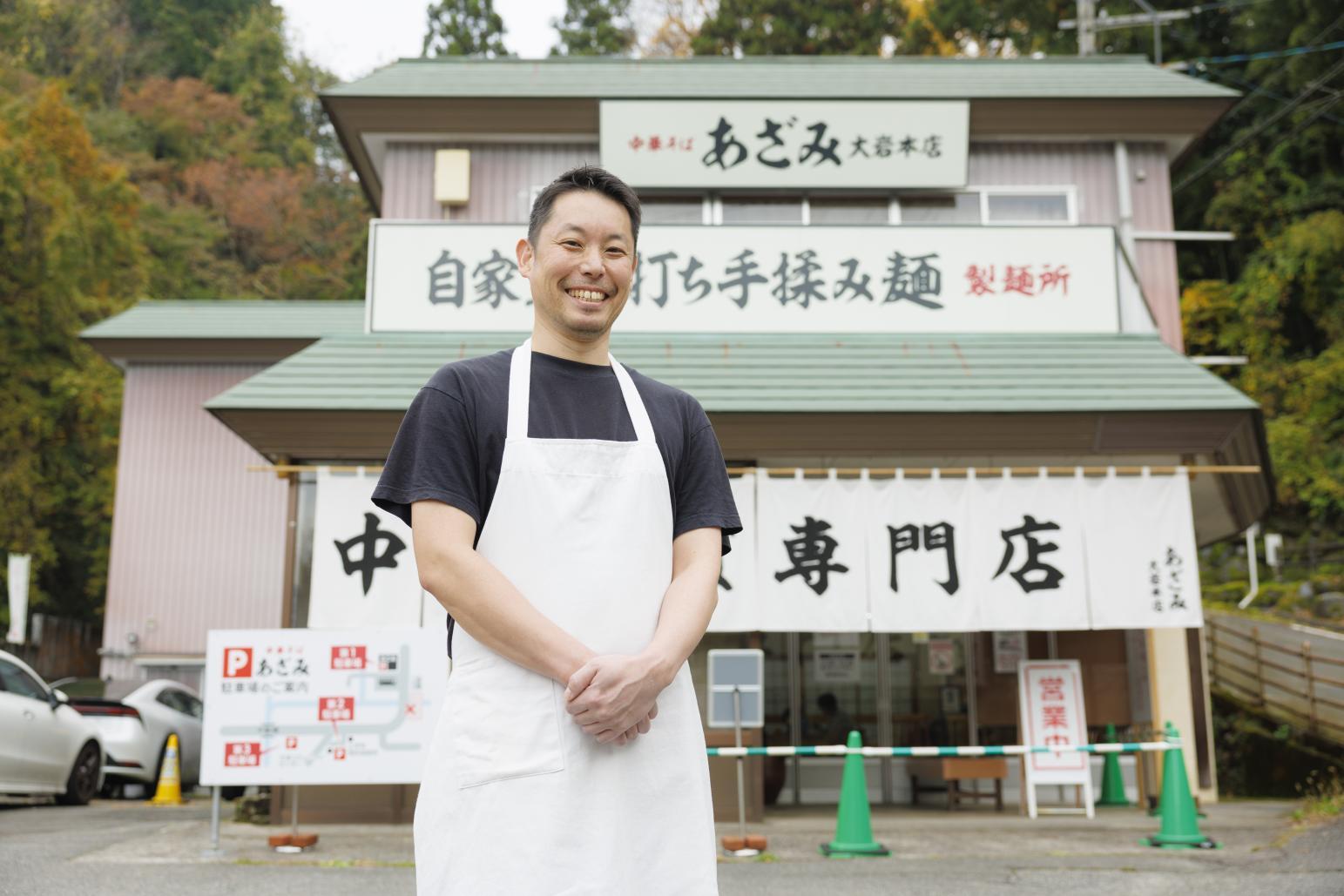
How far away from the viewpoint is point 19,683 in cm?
1087

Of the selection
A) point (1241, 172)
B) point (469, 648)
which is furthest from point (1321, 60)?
point (469, 648)

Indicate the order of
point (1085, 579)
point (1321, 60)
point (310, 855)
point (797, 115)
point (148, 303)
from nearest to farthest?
point (310, 855) → point (1085, 579) → point (797, 115) → point (148, 303) → point (1321, 60)

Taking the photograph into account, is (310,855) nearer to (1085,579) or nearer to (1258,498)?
(1085,579)

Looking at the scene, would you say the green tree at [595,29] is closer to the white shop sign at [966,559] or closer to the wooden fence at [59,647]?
the wooden fence at [59,647]

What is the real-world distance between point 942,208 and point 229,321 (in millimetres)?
9343

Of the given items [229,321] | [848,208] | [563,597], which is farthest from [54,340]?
[563,597]

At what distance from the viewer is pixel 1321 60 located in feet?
84.5

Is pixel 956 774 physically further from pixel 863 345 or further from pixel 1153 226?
pixel 1153 226

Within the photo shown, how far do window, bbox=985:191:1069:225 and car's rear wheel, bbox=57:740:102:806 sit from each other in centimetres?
1081

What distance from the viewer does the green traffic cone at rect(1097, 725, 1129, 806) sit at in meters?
11.3

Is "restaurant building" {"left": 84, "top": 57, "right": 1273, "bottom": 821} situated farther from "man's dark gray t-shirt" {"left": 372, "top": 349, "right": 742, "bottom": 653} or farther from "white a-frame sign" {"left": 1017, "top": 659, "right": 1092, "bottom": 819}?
"man's dark gray t-shirt" {"left": 372, "top": 349, "right": 742, "bottom": 653}

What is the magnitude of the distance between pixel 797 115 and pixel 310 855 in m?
8.28

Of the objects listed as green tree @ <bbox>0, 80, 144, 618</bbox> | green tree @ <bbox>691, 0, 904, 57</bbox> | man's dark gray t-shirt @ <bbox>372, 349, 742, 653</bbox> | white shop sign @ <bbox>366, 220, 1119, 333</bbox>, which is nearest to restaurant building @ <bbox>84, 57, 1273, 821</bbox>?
white shop sign @ <bbox>366, 220, 1119, 333</bbox>

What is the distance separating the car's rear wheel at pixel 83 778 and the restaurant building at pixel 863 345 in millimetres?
3283
